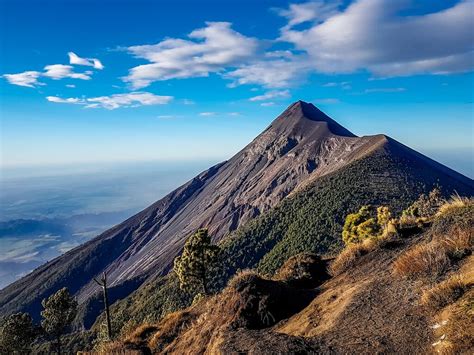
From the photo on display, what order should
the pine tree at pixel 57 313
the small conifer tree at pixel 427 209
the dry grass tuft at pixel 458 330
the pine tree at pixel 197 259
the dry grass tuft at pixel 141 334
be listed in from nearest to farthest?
the dry grass tuft at pixel 458 330
the dry grass tuft at pixel 141 334
the small conifer tree at pixel 427 209
the pine tree at pixel 197 259
the pine tree at pixel 57 313

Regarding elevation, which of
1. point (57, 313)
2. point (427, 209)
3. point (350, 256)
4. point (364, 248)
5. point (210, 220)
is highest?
point (364, 248)

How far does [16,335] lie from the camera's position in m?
45.7

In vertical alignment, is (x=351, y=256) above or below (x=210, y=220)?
above

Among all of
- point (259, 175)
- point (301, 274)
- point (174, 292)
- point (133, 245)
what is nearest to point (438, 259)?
point (301, 274)

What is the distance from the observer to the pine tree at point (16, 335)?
45125mm

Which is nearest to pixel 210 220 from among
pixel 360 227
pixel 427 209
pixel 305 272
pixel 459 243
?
pixel 360 227

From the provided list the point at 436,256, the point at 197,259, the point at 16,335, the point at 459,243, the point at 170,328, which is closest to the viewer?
the point at 436,256

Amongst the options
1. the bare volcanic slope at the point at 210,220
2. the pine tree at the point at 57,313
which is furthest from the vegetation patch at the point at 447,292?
the bare volcanic slope at the point at 210,220

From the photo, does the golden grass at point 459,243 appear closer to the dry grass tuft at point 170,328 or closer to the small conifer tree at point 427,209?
the dry grass tuft at point 170,328

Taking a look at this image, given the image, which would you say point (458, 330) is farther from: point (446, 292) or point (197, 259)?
point (197, 259)

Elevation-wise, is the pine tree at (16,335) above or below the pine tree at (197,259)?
below

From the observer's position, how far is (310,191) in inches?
5172

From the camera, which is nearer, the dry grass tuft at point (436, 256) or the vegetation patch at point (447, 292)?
the vegetation patch at point (447, 292)

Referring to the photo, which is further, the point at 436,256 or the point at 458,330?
the point at 436,256
